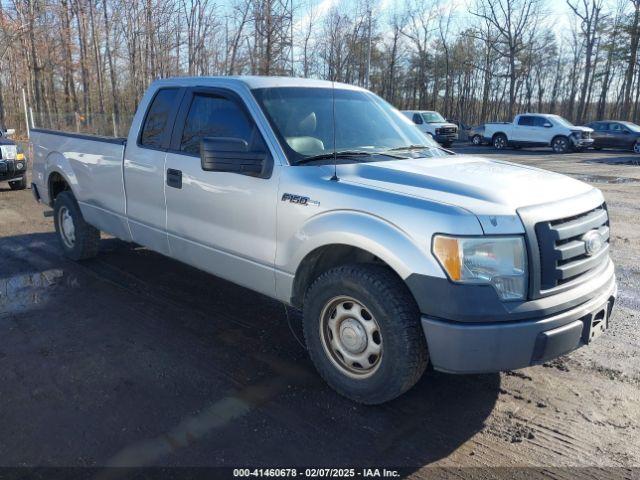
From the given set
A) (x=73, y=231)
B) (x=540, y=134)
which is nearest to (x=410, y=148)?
(x=73, y=231)

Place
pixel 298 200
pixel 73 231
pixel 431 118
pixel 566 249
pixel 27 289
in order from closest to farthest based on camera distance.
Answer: pixel 566 249 < pixel 298 200 < pixel 27 289 < pixel 73 231 < pixel 431 118

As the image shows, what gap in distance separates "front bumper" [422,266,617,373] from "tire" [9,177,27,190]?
1182 cm

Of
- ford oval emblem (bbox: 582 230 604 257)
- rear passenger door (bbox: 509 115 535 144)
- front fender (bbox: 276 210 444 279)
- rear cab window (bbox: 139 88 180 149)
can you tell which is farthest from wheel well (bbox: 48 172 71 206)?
rear passenger door (bbox: 509 115 535 144)

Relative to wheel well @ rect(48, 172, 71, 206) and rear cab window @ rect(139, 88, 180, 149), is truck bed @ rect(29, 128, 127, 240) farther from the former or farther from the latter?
rear cab window @ rect(139, 88, 180, 149)

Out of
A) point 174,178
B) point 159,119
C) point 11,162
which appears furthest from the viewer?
point 11,162

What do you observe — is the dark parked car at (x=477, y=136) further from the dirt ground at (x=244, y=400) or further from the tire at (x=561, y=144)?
the dirt ground at (x=244, y=400)

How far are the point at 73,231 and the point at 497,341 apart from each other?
518 centimetres

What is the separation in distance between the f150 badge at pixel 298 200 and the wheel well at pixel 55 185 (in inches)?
159

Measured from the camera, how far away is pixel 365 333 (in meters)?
3.20

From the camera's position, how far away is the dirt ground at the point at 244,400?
284 centimetres

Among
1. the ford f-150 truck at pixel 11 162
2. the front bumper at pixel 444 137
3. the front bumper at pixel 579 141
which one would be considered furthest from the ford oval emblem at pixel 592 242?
the front bumper at pixel 444 137

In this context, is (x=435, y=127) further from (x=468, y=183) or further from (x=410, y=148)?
(x=468, y=183)

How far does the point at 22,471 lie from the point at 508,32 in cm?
5003

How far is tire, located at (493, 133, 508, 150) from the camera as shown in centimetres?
2963
